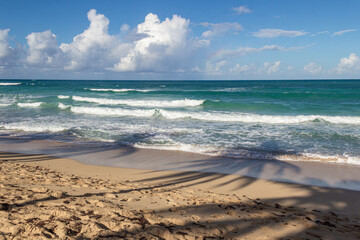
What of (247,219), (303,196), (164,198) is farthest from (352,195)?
(164,198)

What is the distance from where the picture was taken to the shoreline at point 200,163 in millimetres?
7098

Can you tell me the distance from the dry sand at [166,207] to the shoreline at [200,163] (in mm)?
620

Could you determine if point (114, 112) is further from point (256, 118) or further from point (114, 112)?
point (256, 118)

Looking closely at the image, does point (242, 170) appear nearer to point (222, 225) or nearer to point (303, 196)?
point (303, 196)

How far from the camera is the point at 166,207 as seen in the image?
4391mm

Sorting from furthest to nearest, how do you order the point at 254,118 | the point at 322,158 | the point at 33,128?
the point at 254,118 < the point at 33,128 < the point at 322,158

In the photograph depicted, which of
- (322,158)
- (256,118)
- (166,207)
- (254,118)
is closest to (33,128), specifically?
(166,207)

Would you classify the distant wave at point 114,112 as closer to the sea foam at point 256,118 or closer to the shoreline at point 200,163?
the sea foam at point 256,118

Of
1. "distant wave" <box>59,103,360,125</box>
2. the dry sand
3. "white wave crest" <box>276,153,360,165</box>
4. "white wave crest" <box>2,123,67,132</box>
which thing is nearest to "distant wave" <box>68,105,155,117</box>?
"distant wave" <box>59,103,360,125</box>

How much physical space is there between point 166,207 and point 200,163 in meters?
4.12

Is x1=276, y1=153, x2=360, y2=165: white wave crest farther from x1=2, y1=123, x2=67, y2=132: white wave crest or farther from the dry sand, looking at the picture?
x1=2, y1=123, x2=67, y2=132: white wave crest

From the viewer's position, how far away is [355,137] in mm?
11914

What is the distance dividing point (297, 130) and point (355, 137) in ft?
8.96

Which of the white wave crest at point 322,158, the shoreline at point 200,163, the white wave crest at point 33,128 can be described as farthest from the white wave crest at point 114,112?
the white wave crest at point 322,158
